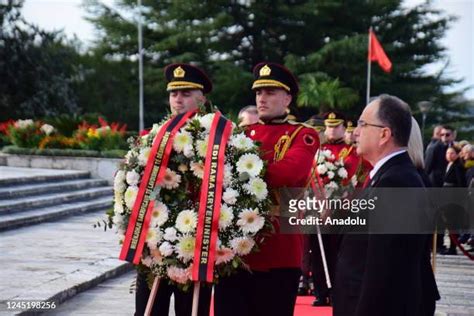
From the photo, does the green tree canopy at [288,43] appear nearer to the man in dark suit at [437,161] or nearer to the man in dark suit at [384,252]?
the man in dark suit at [437,161]

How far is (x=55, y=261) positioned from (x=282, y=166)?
4826 mm

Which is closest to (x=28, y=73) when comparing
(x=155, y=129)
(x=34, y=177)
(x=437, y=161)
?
(x=34, y=177)

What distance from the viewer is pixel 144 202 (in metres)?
4.07

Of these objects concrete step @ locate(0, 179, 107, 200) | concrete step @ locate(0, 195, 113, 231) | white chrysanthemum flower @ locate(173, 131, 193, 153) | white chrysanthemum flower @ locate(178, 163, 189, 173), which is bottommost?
concrete step @ locate(0, 195, 113, 231)

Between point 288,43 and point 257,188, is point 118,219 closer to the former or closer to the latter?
point 257,188

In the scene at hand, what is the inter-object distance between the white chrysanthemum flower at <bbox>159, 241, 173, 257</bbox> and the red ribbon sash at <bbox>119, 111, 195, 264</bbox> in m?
0.13

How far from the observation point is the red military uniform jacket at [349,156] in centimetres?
708

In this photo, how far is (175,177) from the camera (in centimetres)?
410

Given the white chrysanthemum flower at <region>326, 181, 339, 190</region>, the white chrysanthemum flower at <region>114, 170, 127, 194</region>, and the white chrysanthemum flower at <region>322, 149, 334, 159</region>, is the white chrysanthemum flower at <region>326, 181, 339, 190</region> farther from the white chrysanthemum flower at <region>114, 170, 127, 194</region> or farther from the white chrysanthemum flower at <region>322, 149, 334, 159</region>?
the white chrysanthemum flower at <region>114, 170, 127, 194</region>

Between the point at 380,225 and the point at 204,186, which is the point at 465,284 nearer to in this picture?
the point at 204,186

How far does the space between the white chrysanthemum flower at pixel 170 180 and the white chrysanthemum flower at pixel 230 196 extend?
296 millimetres

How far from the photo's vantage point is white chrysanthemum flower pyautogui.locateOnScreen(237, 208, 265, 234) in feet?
13.0

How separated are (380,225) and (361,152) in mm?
432

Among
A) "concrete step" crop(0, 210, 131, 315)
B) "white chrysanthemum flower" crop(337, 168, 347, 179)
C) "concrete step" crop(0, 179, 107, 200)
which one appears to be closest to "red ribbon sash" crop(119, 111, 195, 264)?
"concrete step" crop(0, 210, 131, 315)
